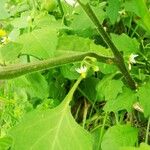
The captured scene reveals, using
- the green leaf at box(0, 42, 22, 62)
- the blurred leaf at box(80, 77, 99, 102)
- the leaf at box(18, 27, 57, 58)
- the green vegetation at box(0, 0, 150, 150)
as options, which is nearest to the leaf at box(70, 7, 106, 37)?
the green vegetation at box(0, 0, 150, 150)

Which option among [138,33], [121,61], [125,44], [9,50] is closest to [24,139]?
[9,50]

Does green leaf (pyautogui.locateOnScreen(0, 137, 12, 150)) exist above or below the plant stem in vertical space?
below

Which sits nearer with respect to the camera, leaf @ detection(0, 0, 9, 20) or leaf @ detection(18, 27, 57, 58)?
leaf @ detection(18, 27, 57, 58)

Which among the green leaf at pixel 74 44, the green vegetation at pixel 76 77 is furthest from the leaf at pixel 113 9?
the green leaf at pixel 74 44

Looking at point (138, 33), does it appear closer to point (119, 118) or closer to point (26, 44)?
point (119, 118)

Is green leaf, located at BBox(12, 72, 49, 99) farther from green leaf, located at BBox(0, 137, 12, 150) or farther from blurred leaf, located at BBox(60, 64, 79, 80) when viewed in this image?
green leaf, located at BBox(0, 137, 12, 150)

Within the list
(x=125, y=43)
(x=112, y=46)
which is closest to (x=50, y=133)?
(x=112, y=46)
